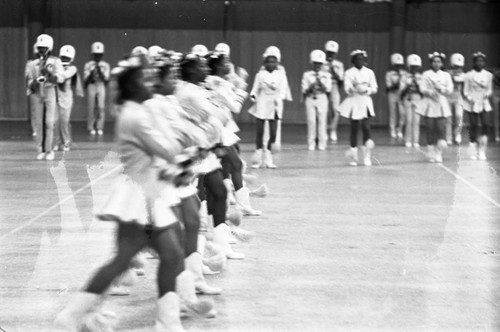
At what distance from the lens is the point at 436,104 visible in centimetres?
2081

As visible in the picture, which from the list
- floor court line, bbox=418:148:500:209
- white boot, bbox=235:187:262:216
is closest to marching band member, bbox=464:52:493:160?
floor court line, bbox=418:148:500:209

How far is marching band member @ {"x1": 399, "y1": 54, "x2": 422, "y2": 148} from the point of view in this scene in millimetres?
24375

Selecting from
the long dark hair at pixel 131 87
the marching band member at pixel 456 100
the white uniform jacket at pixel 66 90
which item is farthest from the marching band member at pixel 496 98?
the long dark hair at pixel 131 87

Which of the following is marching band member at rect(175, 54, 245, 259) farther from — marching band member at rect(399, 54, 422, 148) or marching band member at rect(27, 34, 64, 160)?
marching band member at rect(399, 54, 422, 148)

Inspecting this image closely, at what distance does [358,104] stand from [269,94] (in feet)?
6.11

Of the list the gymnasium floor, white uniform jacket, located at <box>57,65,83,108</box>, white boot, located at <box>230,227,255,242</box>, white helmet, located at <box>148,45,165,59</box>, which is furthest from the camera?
white uniform jacket, located at <box>57,65,83,108</box>

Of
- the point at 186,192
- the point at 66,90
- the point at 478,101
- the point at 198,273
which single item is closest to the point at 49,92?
the point at 66,90

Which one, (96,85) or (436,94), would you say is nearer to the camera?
(436,94)

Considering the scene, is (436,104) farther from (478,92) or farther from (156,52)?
(156,52)

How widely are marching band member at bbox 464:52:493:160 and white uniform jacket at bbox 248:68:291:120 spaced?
13.3ft

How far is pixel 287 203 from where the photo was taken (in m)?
14.3

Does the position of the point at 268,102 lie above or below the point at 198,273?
above

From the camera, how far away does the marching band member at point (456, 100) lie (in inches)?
965

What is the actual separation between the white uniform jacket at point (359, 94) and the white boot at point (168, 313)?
46.1 ft
